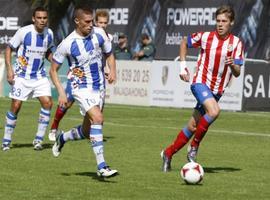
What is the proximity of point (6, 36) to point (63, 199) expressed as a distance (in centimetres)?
3497

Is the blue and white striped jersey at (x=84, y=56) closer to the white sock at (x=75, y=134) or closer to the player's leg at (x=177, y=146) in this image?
the white sock at (x=75, y=134)

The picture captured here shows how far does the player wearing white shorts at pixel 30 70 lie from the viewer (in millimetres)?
16203

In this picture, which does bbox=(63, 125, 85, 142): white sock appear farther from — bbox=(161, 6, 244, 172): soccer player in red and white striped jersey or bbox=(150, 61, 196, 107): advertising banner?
bbox=(150, 61, 196, 107): advertising banner

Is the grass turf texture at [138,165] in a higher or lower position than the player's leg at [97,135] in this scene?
lower

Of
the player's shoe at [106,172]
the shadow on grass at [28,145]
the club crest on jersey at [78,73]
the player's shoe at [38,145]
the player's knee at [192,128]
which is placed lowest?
the shadow on grass at [28,145]

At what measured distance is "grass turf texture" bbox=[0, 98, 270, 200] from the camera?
10.9 meters

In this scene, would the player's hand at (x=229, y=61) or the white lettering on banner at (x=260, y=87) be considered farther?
the white lettering on banner at (x=260, y=87)

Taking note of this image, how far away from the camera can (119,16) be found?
39.3m

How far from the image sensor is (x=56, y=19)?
41.6 metres

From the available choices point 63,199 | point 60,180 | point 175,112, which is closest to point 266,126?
point 175,112

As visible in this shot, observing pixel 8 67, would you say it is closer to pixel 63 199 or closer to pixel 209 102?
pixel 209 102

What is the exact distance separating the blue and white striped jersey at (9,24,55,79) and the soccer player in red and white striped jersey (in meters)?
3.73

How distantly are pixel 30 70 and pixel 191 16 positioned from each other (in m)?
20.2

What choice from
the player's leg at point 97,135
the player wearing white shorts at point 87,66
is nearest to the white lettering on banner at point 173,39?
the player wearing white shorts at point 87,66
